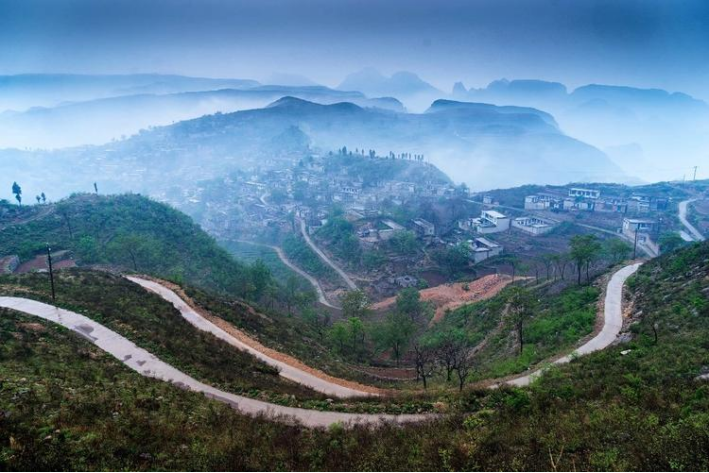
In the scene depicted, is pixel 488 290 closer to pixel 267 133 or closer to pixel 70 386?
pixel 70 386

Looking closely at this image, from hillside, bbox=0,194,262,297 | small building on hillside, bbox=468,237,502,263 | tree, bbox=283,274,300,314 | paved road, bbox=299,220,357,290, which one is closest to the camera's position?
hillside, bbox=0,194,262,297

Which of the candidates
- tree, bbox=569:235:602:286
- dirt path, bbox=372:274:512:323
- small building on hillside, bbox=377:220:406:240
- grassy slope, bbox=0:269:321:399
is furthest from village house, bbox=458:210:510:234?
grassy slope, bbox=0:269:321:399

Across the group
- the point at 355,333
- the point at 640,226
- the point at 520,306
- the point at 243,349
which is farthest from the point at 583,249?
the point at 640,226

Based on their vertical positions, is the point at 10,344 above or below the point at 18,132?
below

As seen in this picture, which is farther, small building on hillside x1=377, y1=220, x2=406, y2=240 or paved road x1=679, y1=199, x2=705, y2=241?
small building on hillside x1=377, y1=220, x2=406, y2=240

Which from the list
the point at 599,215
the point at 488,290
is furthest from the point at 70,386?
the point at 599,215

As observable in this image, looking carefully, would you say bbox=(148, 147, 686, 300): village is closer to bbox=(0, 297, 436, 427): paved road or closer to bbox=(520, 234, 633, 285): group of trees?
bbox=(520, 234, 633, 285): group of trees
